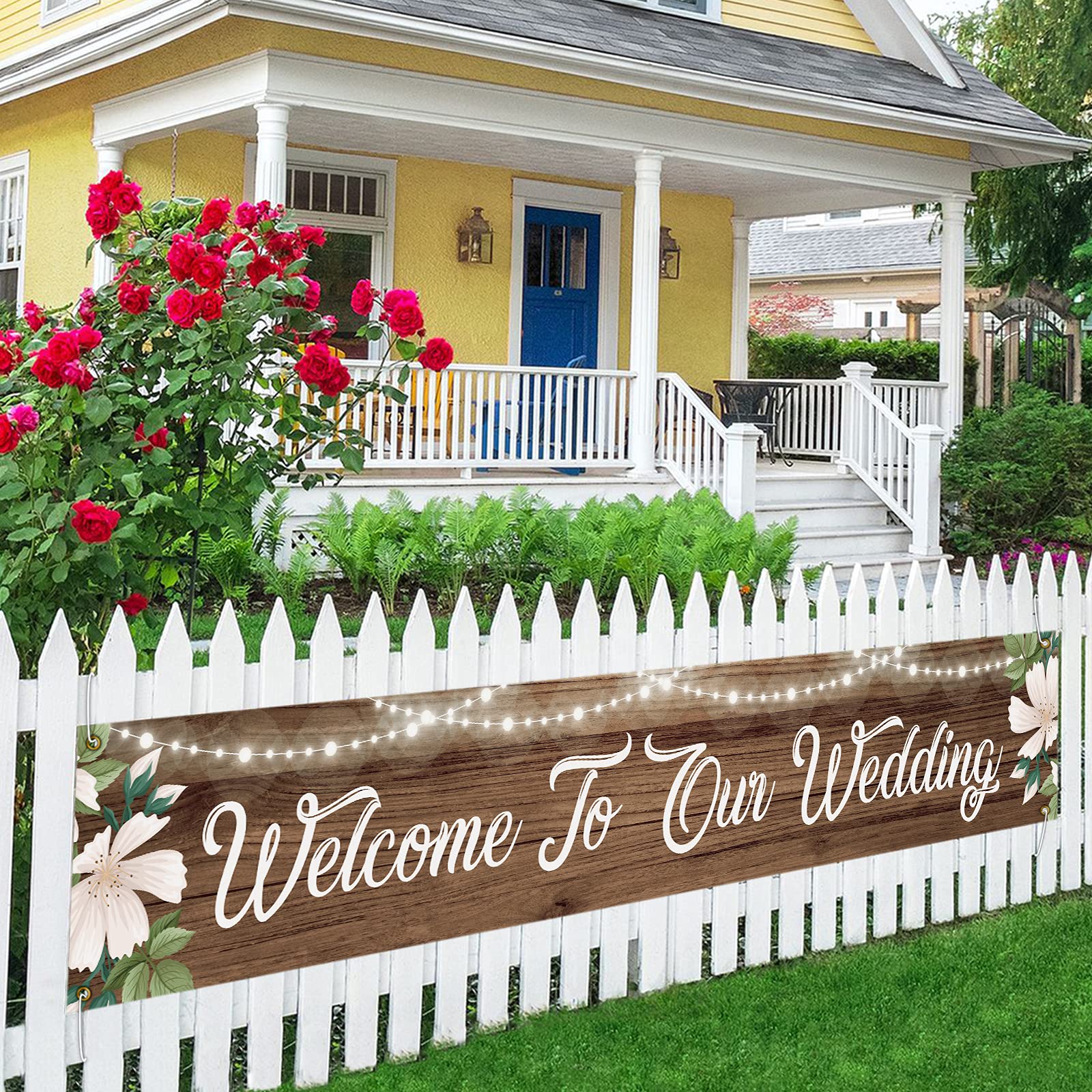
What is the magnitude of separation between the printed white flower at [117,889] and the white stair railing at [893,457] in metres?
10.3

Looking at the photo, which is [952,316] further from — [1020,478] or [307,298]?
[307,298]

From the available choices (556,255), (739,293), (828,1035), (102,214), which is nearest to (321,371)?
(102,214)

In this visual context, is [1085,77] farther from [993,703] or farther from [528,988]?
[528,988]

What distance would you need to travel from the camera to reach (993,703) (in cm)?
518

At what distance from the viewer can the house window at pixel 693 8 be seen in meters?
14.2

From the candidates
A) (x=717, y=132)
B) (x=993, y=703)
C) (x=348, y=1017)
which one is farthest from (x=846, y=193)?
(x=348, y=1017)

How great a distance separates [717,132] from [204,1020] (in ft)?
34.2

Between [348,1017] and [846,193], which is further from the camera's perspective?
[846,193]

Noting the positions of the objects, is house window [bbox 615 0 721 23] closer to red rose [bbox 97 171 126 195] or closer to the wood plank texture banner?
the wood plank texture banner

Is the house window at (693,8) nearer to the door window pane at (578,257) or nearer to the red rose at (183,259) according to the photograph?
the door window pane at (578,257)

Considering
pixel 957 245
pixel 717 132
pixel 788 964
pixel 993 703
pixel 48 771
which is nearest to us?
pixel 48 771

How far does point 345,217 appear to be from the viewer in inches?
520

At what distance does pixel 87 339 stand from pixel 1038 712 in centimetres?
333

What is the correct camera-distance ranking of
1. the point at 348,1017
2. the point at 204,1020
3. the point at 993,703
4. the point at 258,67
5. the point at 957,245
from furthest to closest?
the point at 957,245 < the point at 258,67 < the point at 993,703 < the point at 348,1017 < the point at 204,1020
